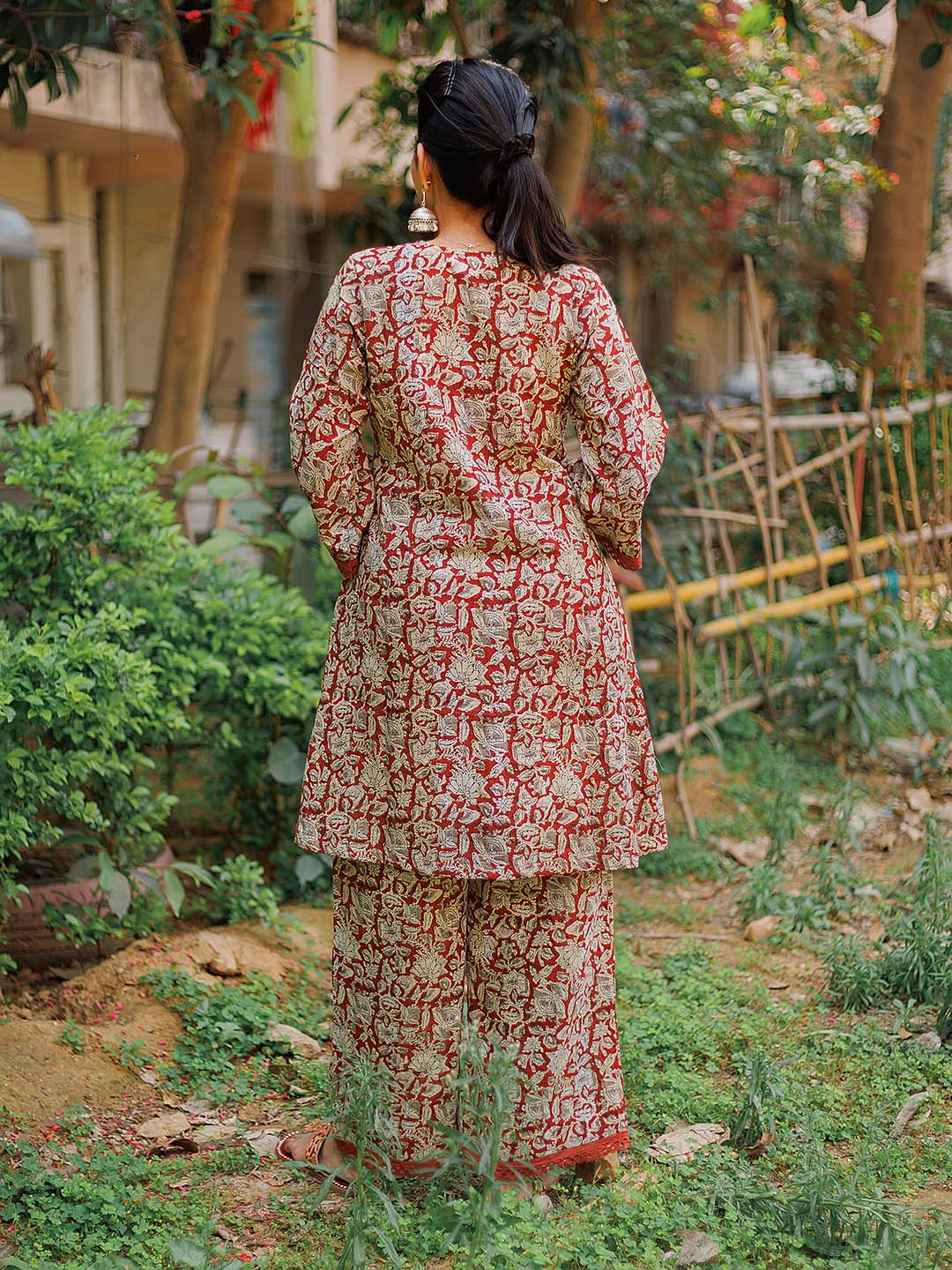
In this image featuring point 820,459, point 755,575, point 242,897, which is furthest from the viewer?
point 820,459

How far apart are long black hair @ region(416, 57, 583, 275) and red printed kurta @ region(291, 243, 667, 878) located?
59 mm

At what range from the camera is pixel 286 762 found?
3828mm

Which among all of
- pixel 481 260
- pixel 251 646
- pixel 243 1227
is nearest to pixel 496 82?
pixel 481 260

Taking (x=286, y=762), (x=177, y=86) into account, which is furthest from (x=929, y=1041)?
(x=177, y=86)

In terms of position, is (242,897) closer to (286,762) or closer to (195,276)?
(286,762)

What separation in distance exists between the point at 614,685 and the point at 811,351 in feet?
21.8

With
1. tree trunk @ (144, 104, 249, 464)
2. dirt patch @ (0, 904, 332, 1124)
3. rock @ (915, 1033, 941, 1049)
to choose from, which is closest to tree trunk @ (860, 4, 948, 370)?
tree trunk @ (144, 104, 249, 464)

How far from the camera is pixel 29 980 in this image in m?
3.36

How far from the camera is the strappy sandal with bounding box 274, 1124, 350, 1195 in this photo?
97.3 inches

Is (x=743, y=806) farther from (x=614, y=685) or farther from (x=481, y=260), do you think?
(x=481, y=260)

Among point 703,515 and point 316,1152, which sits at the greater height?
point 703,515

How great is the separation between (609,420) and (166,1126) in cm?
162

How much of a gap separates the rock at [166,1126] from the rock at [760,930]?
1.72 metres

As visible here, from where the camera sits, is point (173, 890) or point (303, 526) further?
point (303, 526)
